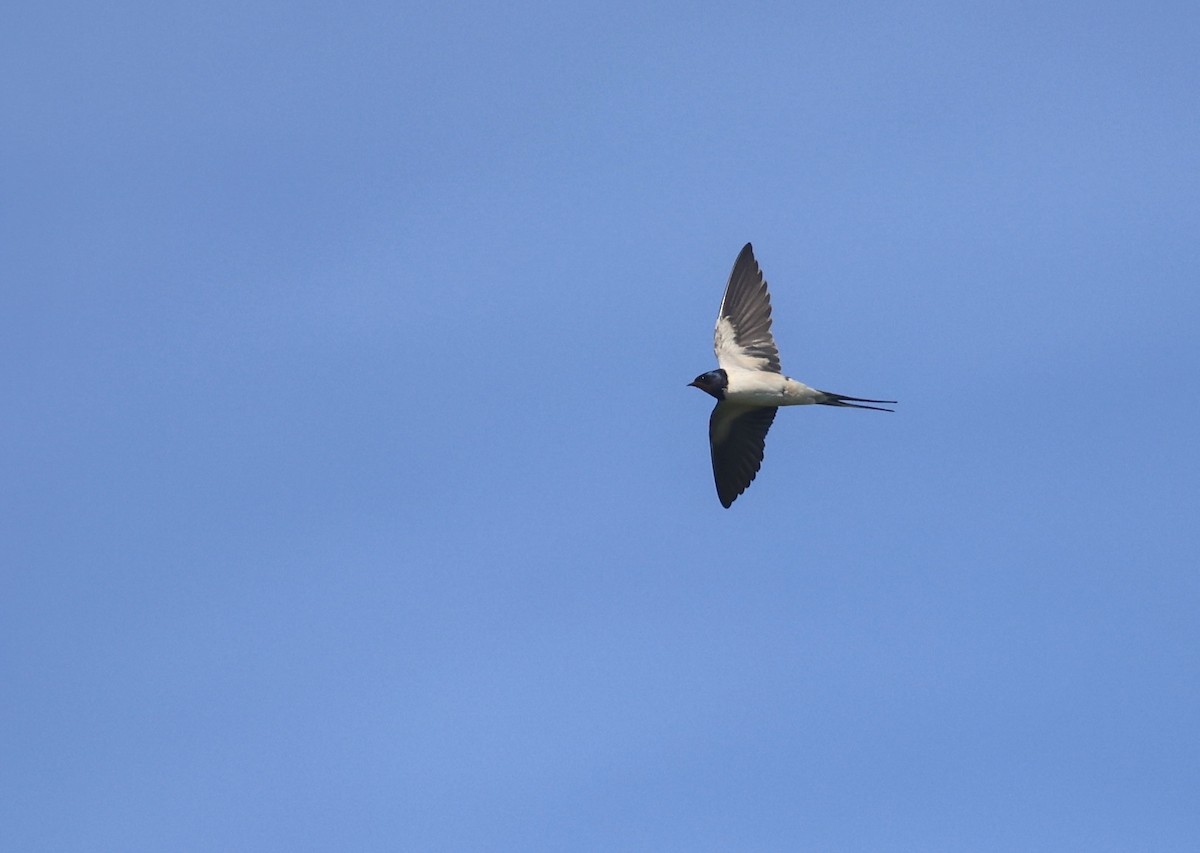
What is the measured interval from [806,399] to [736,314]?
4.81 ft

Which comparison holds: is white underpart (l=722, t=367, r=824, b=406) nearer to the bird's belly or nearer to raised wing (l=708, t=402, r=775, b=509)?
the bird's belly

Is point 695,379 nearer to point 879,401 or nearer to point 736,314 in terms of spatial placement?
point 736,314

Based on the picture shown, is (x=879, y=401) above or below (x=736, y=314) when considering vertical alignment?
below

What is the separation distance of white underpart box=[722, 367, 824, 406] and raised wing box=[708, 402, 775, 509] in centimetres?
38

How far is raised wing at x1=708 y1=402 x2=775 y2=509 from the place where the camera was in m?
19.3

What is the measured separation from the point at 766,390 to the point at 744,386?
258 millimetres

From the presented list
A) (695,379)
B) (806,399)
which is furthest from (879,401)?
(695,379)

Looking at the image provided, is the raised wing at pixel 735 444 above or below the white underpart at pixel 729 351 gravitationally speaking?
below

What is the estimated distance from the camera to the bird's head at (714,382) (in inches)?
736

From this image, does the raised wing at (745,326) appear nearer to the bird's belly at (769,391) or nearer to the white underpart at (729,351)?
the white underpart at (729,351)

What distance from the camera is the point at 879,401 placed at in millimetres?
17797

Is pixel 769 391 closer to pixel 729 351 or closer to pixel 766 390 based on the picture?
pixel 766 390

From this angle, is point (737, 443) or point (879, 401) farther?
point (737, 443)

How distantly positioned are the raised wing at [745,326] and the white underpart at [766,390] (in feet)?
0.57
